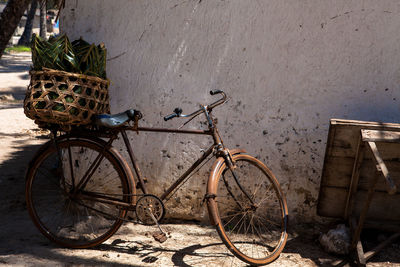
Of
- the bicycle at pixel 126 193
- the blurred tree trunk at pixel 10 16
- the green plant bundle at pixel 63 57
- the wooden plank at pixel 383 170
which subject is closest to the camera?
the wooden plank at pixel 383 170

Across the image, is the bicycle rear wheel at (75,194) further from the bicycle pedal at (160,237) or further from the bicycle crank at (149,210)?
the bicycle pedal at (160,237)

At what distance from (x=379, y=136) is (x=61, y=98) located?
→ 2.34 m

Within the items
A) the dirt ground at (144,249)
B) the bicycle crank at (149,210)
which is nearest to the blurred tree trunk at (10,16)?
the dirt ground at (144,249)

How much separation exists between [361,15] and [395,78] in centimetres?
61

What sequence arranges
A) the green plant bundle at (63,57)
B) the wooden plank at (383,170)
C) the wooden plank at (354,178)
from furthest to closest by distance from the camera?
1. the wooden plank at (354,178)
2. the green plant bundle at (63,57)
3. the wooden plank at (383,170)

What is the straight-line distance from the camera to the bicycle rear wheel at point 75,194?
3078mm

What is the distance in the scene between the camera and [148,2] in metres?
3.41

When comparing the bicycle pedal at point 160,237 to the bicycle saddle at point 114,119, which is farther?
the bicycle pedal at point 160,237

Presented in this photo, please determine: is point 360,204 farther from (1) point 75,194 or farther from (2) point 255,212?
(1) point 75,194

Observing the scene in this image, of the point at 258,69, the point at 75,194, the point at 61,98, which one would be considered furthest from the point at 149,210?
the point at 258,69

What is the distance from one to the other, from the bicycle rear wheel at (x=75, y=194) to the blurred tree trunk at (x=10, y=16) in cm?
155

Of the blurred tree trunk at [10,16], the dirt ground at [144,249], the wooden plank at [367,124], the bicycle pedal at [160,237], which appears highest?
the blurred tree trunk at [10,16]

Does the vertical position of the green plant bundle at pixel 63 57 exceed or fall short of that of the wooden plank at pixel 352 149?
it exceeds it

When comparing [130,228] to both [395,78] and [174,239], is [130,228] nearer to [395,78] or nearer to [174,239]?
[174,239]
